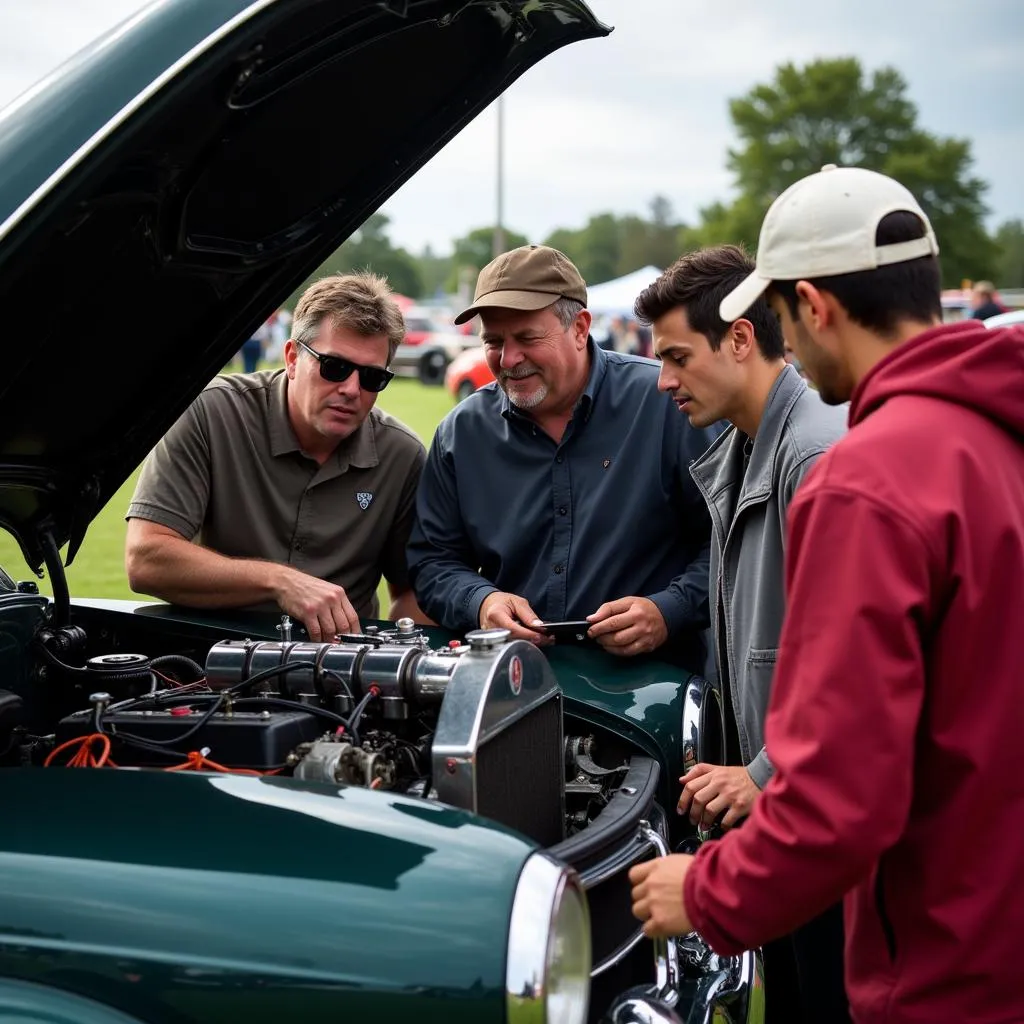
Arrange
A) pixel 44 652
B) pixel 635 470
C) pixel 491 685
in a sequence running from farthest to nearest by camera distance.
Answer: pixel 635 470 → pixel 44 652 → pixel 491 685

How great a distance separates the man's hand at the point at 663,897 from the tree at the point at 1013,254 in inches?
3251

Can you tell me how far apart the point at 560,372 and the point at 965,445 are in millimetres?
2152

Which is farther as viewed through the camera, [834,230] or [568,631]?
[568,631]

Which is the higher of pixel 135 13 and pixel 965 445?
pixel 135 13

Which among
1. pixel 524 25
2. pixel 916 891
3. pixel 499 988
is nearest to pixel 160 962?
pixel 499 988

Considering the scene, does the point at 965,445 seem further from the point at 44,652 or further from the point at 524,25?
the point at 44,652

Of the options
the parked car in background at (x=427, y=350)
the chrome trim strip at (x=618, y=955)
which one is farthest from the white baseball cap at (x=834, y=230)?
the parked car in background at (x=427, y=350)

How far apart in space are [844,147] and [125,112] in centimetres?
6850

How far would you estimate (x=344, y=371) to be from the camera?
3.72m

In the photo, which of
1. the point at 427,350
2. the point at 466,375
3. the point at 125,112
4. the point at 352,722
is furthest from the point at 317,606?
the point at 427,350

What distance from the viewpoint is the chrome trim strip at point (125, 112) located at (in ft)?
6.19

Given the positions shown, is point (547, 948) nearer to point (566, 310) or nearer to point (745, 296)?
point (745, 296)

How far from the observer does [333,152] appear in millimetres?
2836

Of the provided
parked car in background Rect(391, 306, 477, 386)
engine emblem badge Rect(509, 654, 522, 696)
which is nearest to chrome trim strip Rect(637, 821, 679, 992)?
engine emblem badge Rect(509, 654, 522, 696)
